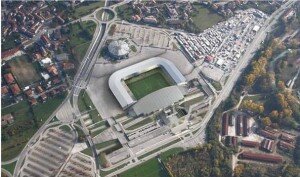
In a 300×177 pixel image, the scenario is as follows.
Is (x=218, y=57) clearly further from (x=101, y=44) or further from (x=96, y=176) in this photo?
(x=96, y=176)

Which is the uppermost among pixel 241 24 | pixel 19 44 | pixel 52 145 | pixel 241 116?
pixel 19 44

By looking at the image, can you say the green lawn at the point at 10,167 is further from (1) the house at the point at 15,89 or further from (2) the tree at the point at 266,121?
(2) the tree at the point at 266,121

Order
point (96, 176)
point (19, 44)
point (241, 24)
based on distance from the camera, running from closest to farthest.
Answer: point (96, 176) < point (19, 44) < point (241, 24)

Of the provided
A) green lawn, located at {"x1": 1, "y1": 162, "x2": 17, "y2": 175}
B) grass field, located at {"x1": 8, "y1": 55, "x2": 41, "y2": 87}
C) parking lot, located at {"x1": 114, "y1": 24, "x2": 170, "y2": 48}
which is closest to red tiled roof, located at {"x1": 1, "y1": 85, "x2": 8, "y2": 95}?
grass field, located at {"x1": 8, "y1": 55, "x2": 41, "y2": 87}

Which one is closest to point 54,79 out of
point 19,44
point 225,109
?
point 19,44

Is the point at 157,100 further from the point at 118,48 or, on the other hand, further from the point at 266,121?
the point at 266,121

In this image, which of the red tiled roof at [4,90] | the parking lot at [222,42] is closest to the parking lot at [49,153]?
the red tiled roof at [4,90]
